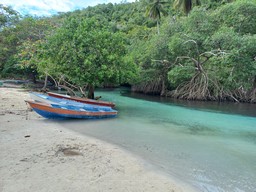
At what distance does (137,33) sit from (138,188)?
2956 cm

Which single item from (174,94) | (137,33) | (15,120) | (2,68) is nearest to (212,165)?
(15,120)

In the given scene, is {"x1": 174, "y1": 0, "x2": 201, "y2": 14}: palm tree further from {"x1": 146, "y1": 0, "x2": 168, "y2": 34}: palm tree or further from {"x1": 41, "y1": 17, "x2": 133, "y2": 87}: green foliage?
{"x1": 41, "y1": 17, "x2": 133, "y2": 87}: green foliage

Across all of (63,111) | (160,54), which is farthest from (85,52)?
(160,54)

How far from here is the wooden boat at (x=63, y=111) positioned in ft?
30.4

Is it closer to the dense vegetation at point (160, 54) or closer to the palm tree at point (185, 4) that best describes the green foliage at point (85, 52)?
the dense vegetation at point (160, 54)

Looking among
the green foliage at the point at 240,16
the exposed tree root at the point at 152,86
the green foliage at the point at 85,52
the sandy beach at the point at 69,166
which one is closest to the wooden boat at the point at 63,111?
the sandy beach at the point at 69,166

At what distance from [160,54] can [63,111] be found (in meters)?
13.4

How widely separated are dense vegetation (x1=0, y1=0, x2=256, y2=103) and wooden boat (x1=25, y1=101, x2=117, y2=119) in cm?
251

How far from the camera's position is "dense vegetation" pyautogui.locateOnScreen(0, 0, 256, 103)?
40.0ft

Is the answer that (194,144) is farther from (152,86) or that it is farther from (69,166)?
(152,86)

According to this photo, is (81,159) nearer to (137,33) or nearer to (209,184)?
(209,184)

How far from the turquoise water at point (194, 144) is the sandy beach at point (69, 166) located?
0.61 m

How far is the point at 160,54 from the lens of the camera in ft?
68.4

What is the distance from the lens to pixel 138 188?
165 inches
